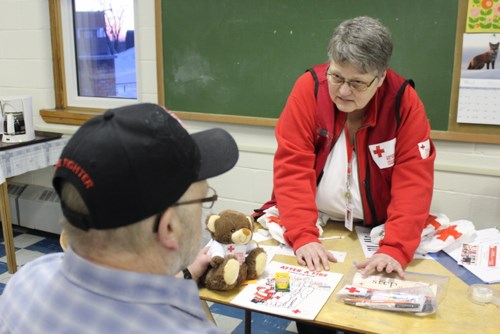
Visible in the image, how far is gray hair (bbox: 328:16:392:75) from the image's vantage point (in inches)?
60.2

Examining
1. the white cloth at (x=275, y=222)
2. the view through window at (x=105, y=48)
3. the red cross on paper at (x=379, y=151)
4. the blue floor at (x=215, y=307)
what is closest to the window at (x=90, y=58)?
the view through window at (x=105, y=48)

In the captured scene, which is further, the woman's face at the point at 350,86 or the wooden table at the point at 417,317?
the woman's face at the point at 350,86

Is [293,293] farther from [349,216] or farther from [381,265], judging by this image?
[349,216]

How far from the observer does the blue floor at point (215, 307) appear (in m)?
2.52

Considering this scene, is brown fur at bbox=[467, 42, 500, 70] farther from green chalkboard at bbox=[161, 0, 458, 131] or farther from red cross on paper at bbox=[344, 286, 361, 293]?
red cross on paper at bbox=[344, 286, 361, 293]

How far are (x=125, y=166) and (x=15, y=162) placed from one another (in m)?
2.56

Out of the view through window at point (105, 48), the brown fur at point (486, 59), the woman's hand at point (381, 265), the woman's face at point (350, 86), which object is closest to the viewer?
the woman's hand at point (381, 265)

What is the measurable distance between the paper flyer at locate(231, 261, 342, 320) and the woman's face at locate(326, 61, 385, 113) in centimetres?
54

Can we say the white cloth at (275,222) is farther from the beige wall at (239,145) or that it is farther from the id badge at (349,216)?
the beige wall at (239,145)

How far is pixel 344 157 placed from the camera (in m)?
1.75

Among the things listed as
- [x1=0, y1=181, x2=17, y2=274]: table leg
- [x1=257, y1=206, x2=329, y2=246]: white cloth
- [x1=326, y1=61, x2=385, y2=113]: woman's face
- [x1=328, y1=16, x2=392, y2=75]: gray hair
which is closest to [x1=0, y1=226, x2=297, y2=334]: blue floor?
[x1=0, y1=181, x2=17, y2=274]: table leg

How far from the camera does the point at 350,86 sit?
63.6 inches

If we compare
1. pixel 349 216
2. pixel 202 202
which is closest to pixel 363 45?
pixel 349 216

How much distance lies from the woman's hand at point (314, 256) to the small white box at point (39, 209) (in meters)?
2.50
